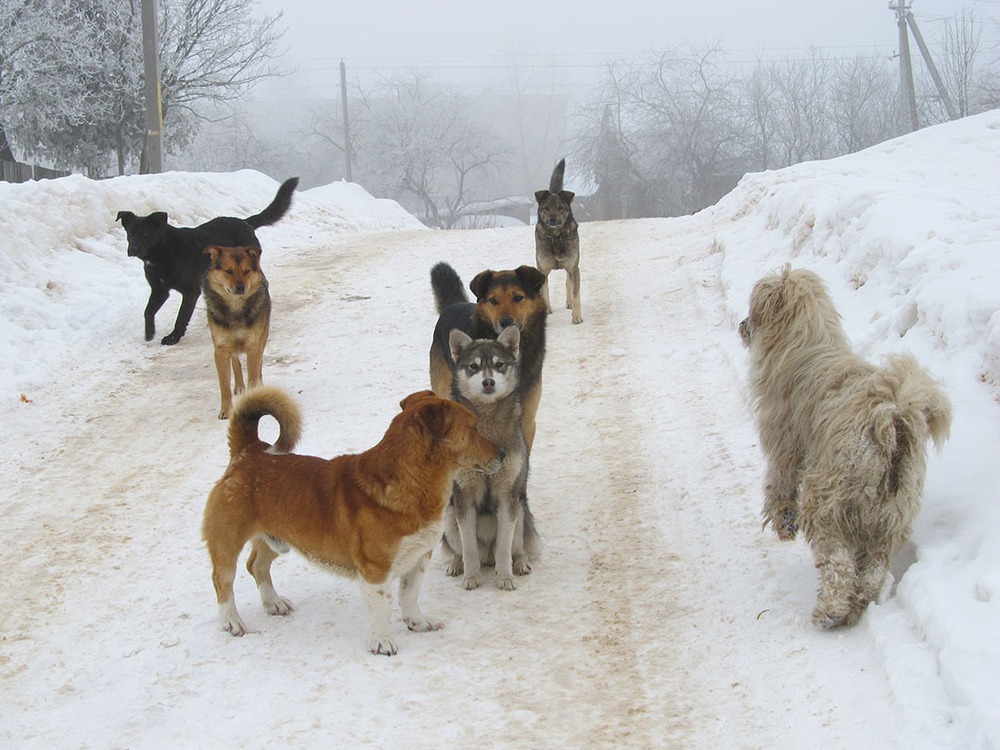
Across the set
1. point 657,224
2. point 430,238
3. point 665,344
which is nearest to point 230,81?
point 430,238

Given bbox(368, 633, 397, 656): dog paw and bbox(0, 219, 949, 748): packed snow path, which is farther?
bbox(368, 633, 397, 656): dog paw

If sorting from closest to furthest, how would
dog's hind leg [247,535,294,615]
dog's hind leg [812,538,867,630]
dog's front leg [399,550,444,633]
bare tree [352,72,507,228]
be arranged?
dog's hind leg [812,538,867,630]
dog's front leg [399,550,444,633]
dog's hind leg [247,535,294,615]
bare tree [352,72,507,228]

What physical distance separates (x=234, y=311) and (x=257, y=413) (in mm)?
4752

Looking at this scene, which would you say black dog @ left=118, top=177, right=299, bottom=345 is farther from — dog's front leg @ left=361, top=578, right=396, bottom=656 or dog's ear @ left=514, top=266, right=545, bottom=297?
dog's front leg @ left=361, top=578, right=396, bottom=656

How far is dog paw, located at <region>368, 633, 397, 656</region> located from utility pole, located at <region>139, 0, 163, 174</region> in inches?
814

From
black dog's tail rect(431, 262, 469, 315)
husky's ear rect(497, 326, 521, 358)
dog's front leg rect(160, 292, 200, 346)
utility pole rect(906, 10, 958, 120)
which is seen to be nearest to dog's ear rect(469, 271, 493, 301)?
black dog's tail rect(431, 262, 469, 315)

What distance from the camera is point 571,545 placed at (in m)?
6.72

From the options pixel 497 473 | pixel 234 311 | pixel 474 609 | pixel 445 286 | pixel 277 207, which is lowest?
pixel 474 609

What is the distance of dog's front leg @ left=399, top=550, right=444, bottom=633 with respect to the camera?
553 cm

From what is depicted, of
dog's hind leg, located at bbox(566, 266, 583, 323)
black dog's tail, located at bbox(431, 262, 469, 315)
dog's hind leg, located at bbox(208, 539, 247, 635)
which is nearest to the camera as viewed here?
dog's hind leg, located at bbox(208, 539, 247, 635)

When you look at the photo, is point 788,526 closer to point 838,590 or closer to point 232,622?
point 838,590

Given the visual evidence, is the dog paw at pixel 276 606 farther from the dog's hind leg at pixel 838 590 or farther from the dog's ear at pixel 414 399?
the dog's hind leg at pixel 838 590

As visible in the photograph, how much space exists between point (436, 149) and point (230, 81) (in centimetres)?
3502

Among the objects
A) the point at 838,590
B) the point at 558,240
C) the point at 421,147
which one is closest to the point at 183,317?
the point at 558,240
